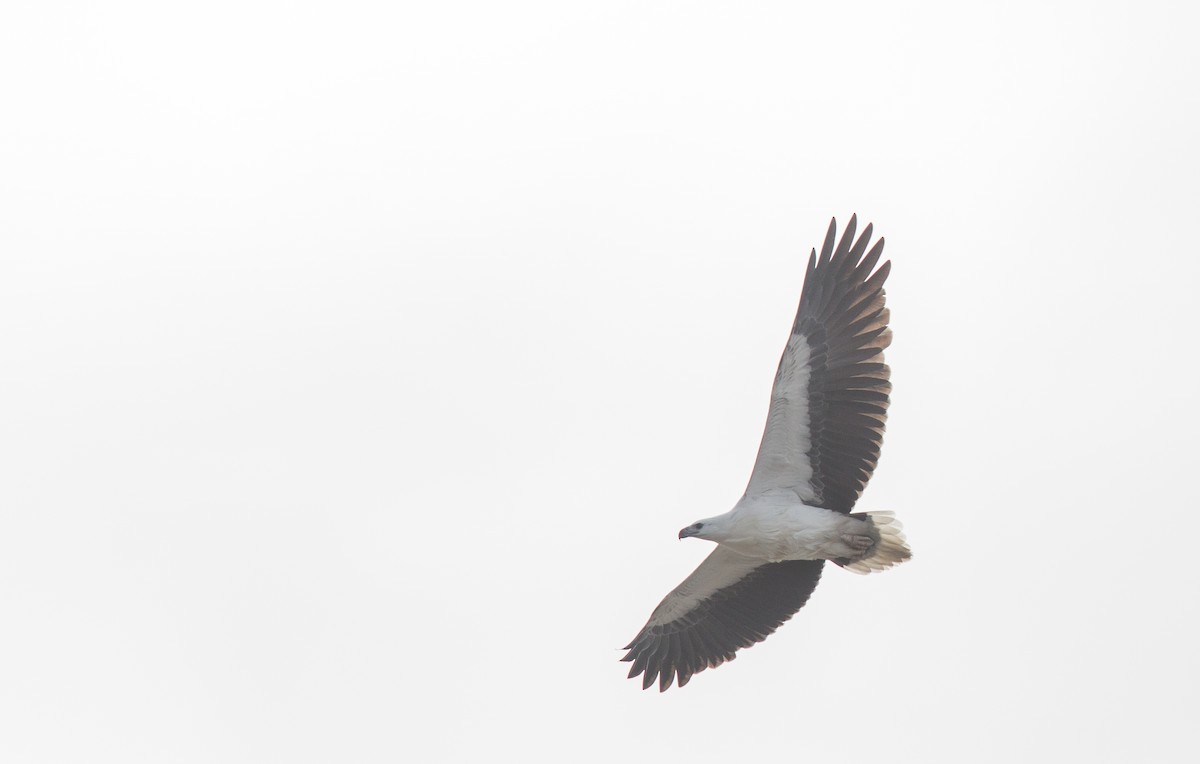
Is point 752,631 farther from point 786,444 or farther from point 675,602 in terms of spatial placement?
point 786,444

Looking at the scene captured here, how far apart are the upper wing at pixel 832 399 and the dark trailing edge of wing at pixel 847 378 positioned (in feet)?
0.04

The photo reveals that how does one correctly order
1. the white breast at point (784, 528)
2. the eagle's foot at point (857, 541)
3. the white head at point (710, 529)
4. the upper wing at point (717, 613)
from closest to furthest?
the white breast at point (784, 528)
the eagle's foot at point (857, 541)
the white head at point (710, 529)
the upper wing at point (717, 613)

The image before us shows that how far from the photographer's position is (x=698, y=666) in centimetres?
2069

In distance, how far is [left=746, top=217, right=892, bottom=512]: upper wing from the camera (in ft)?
61.5

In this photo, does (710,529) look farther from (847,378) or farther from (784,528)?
(847,378)

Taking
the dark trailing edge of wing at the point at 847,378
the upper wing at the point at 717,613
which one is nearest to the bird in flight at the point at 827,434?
the dark trailing edge of wing at the point at 847,378

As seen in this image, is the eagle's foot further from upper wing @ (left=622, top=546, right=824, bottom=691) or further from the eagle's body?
upper wing @ (left=622, top=546, right=824, bottom=691)

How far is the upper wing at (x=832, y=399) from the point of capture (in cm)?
1873

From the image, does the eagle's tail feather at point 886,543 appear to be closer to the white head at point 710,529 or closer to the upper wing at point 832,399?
the upper wing at point 832,399

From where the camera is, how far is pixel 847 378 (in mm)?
18781

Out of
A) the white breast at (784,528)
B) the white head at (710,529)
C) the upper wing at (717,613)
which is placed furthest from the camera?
the upper wing at (717,613)

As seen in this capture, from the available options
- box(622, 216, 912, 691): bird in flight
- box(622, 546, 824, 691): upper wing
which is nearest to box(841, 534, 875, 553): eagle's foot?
box(622, 216, 912, 691): bird in flight

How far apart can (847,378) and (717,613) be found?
3919mm

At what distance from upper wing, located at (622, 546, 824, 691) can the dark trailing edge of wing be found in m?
1.81
